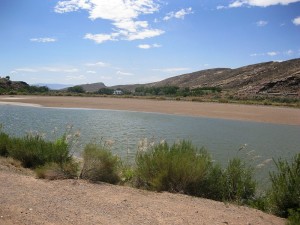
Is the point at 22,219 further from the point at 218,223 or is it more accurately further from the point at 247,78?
the point at 247,78

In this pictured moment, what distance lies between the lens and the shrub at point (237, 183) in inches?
304

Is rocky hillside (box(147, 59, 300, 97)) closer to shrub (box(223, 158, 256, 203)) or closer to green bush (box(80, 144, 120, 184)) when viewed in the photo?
shrub (box(223, 158, 256, 203))

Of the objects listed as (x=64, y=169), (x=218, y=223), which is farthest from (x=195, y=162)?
(x=64, y=169)

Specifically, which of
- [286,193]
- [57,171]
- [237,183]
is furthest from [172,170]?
[57,171]

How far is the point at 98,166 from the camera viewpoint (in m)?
8.23

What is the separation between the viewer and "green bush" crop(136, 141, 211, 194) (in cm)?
764

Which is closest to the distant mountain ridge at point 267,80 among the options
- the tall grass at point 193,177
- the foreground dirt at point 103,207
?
the tall grass at point 193,177

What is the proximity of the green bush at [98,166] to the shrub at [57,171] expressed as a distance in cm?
32

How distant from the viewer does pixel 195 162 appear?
25.4ft

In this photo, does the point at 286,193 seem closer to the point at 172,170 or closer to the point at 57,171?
the point at 172,170

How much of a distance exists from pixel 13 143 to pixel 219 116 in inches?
938

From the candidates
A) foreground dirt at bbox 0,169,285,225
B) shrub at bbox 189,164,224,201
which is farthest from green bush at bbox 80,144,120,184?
shrub at bbox 189,164,224,201

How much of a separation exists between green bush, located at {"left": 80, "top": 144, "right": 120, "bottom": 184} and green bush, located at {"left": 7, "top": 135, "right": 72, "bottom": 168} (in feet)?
3.51

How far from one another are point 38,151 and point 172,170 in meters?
3.69
